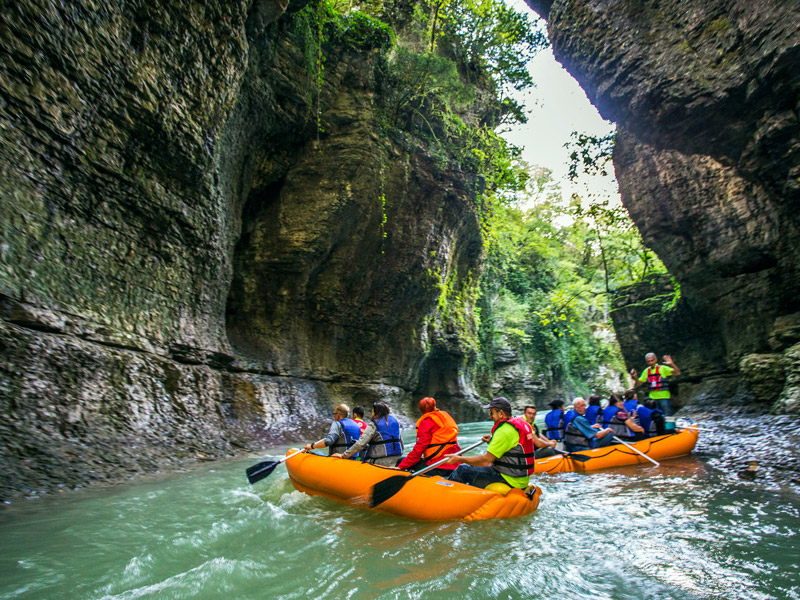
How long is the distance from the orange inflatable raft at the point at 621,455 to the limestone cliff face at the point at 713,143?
6.15ft

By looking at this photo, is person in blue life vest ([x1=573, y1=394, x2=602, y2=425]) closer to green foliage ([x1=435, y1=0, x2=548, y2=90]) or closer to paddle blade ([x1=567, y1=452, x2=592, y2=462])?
paddle blade ([x1=567, y1=452, x2=592, y2=462])

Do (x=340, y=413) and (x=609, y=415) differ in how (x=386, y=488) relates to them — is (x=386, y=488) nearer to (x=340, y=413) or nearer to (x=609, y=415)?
(x=340, y=413)

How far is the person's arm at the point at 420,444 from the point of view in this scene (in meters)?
5.10

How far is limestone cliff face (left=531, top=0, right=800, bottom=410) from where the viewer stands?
763 centimetres

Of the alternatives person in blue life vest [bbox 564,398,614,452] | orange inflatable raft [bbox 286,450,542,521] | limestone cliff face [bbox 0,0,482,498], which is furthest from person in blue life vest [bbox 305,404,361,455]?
person in blue life vest [bbox 564,398,614,452]

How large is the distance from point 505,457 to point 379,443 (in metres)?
1.74

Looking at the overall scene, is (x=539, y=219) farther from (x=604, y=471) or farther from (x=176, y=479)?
(x=176, y=479)

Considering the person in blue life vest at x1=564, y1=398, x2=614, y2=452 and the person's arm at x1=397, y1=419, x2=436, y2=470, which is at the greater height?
the person's arm at x1=397, y1=419, x2=436, y2=470

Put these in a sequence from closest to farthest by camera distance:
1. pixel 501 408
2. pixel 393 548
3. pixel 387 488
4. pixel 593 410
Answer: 1. pixel 393 548
2. pixel 387 488
3. pixel 501 408
4. pixel 593 410

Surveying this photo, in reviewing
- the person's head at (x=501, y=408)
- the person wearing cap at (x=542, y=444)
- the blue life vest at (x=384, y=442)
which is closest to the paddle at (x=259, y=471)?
the blue life vest at (x=384, y=442)

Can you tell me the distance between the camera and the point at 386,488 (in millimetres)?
4402

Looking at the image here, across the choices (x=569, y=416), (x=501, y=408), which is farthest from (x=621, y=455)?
(x=501, y=408)

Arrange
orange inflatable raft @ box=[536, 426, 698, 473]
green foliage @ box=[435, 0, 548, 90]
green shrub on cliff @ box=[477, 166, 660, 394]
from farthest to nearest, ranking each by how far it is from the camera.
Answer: green shrub on cliff @ box=[477, 166, 660, 394] → green foliage @ box=[435, 0, 548, 90] → orange inflatable raft @ box=[536, 426, 698, 473]

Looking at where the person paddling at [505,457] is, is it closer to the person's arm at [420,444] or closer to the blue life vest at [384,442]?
the person's arm at [420,444]
